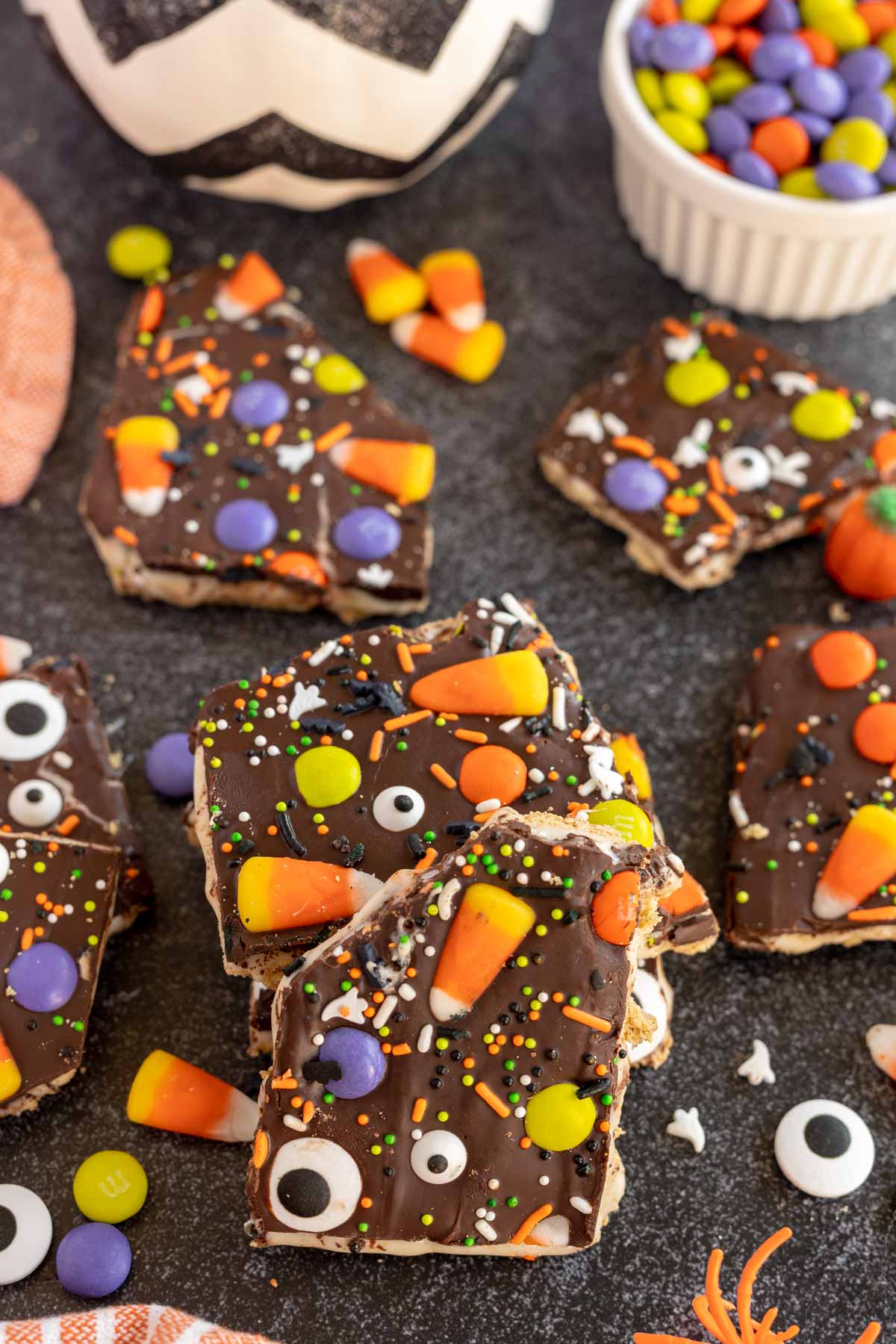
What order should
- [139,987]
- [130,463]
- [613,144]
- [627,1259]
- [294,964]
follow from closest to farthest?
[294,964] → [627,1259] → [139,987] → [130,463] → [613,144]

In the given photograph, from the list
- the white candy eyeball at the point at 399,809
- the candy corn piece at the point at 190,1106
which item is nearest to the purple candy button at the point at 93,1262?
the candy corn piece at the point at 190,1106

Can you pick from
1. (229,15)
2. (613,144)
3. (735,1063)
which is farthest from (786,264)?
(735,1063)

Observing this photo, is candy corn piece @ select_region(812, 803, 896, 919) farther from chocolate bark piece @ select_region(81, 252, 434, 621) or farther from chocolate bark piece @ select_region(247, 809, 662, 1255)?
chocolate bark piece @ select_region(81, 252, 434, 621)

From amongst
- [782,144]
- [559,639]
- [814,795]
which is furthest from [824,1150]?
[782,144]

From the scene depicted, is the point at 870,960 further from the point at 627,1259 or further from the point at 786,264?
Answer: the point at 786,264

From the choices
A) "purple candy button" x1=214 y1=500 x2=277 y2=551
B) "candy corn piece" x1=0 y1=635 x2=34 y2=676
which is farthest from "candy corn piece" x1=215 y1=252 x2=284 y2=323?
"candy corn piece" x1=0 y1=635 x2=34 y2=676

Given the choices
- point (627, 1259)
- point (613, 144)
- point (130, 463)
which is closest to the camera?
point (627, 1259)
